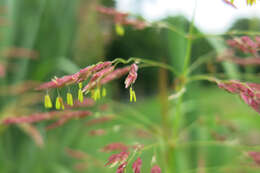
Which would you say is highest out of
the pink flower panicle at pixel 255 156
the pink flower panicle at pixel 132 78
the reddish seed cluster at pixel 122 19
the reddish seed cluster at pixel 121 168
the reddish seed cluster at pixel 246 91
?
the reddish seed cluster at pixel 122 19

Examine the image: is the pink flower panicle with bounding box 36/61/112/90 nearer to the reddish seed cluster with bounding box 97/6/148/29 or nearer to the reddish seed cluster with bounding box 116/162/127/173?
the reddish seed cluster with bounding box 116/162/127/173

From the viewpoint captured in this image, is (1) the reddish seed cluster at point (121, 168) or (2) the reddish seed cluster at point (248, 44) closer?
(1) the reddish seed cluster at point (121, 168)

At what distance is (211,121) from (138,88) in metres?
10.2

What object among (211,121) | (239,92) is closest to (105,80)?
(239,92)

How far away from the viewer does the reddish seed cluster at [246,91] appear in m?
0.49

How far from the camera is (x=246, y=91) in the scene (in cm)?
50

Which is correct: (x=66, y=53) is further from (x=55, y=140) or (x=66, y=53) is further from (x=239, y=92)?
(x=239, y=92)

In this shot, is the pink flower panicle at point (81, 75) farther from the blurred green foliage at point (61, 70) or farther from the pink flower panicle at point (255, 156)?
the blurred green foliage at point (61, 70)

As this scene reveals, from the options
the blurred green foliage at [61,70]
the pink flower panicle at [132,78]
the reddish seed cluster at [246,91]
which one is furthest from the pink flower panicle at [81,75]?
Answer: the blurred green foliage at [61,70]

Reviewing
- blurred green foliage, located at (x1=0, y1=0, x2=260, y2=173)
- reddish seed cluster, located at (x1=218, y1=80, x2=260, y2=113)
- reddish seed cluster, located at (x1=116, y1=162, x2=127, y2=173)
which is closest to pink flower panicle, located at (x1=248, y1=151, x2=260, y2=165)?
reddish seed cluster, located at (x1=218, y1=80, x2=260, y2=113)

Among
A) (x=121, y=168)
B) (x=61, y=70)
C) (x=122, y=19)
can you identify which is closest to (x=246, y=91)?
(x=121, y=168)

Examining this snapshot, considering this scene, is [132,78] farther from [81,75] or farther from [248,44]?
[248,44]

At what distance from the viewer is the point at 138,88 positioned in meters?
11.3

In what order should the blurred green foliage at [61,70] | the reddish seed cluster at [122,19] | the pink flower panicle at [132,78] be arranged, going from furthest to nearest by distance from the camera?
the blurred green foliage at [61,70]
the reddish seed cluster at [122,19]
the pink flower panicle at [132,78]
